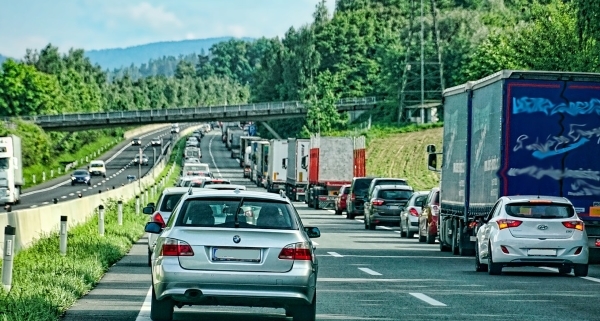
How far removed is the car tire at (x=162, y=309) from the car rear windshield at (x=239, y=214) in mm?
776

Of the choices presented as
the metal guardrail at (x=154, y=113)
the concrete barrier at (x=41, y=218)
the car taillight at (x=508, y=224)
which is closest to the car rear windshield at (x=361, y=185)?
the concrete barrier at (x=41, y=218)

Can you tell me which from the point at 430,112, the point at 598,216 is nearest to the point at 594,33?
the point at 598,216

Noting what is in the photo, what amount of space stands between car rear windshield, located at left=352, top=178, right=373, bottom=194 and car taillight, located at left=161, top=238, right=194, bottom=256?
36.1 metres

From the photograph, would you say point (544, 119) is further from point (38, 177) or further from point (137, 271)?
point (38, 177)

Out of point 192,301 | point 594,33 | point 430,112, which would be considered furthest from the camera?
point 430,112

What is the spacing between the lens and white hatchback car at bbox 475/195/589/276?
22.2 metres

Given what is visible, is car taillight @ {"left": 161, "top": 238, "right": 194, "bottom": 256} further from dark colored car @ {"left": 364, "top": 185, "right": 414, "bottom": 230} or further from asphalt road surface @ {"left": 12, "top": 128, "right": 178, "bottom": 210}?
asphalt road surface @ {"left": 12, "top": 128, "right": 178, "bottom": 210}

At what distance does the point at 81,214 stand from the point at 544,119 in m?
16.1

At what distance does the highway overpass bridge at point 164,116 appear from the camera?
13788cm

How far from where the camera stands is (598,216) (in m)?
24.9

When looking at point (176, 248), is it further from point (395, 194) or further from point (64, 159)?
point (64, 159)

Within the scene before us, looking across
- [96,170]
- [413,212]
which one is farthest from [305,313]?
[96,170]

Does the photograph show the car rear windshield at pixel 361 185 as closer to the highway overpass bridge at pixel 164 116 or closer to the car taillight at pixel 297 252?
the car taillight at pixel 297 252

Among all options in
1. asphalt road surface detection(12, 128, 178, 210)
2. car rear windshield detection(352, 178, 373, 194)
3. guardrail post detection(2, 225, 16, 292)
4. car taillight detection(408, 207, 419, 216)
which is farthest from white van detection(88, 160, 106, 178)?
guardrail post detection(2, 225, 16, 292)
